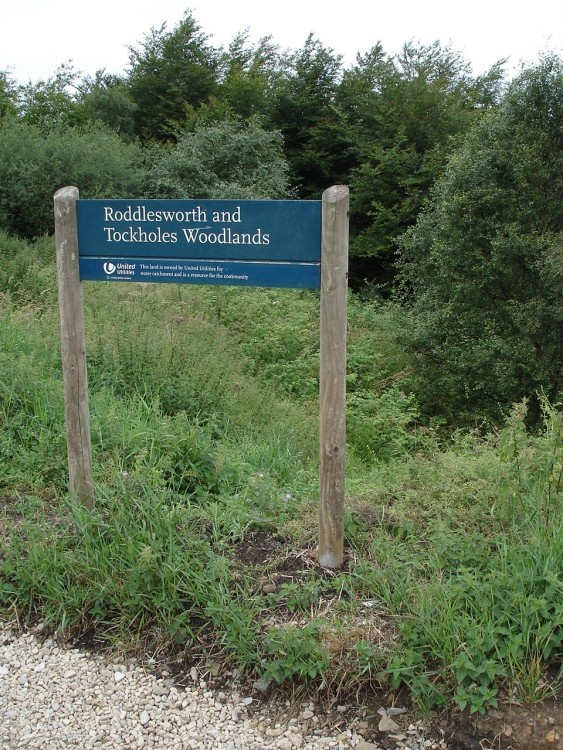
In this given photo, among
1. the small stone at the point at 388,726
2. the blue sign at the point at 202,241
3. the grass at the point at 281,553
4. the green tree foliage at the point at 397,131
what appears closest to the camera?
the small stone at the point at 388,726

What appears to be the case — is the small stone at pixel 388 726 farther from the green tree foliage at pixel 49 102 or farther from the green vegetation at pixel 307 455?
the green tree foliage at pixel 49 102

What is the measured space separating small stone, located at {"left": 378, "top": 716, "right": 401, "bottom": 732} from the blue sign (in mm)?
1875

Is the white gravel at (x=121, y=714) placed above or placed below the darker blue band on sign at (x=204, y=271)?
below

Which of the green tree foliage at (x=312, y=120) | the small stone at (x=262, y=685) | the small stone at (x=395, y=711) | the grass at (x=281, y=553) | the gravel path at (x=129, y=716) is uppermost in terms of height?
the green tree foliage at (x=312, y=120)

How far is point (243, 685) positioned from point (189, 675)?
245mm

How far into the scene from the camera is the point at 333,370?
3324 mm

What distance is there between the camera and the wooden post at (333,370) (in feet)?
10.5

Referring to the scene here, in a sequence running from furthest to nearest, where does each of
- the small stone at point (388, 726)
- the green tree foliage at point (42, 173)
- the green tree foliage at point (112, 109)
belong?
the green tree foliage at point (112, 109) < the green tree foliage at point (42, 173) < the small stone at point (388, 726)

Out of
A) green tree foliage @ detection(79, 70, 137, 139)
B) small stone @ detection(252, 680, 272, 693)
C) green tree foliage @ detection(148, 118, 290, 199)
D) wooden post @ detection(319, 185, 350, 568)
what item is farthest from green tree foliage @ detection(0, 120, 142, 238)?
small stone @ detection(252, 680, 272, 693)

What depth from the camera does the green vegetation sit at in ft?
9.57

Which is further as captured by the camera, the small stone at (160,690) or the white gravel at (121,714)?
the small stone at (160,690)

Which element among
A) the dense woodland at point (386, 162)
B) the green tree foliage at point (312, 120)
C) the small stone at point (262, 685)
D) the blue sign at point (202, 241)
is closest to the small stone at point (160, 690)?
the small stone at point (262, 685)

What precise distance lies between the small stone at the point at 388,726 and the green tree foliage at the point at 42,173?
45.6 feet

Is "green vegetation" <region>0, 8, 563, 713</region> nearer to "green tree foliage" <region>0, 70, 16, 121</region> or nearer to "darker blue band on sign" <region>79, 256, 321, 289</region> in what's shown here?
"darker blue band on sign" <region>79, 256, 321, 289</region>
